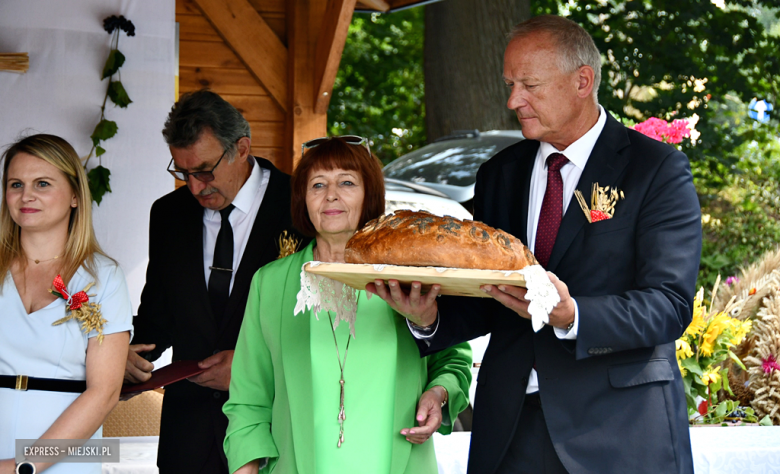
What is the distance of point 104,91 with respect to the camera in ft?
13.5

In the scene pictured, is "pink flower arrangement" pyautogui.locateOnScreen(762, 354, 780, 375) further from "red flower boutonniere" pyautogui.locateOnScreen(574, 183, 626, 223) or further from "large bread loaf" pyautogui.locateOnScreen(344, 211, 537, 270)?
"large bread loaf" pyautogui.locateOnScreen(344, 211, 537, 270)

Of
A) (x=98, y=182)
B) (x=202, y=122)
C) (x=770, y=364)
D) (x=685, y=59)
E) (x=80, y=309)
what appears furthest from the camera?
(x=685, y=59)

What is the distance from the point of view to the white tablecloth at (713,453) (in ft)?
10.2

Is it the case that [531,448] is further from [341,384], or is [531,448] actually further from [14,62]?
[14,62]

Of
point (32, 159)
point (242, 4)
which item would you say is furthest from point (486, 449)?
point (242, 4)

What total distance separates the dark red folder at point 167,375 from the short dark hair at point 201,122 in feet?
3.21

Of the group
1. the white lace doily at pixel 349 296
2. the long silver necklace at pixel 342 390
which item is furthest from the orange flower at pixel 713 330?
the long silver necklace at pixel 342 390

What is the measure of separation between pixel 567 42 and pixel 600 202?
559 millimetres

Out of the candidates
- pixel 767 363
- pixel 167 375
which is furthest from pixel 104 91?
pixel 767 363

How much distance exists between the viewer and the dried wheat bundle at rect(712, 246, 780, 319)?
3.74 metres

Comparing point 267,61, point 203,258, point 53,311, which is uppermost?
point 267,61

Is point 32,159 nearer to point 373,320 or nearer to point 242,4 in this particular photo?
point 373,320

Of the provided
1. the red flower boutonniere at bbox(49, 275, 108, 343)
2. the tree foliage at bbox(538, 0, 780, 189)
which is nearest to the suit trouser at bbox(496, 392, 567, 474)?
the red flower boutonniere at bbox(49, 275, 108, 343)

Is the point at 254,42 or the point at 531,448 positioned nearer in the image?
the point at 531,448
